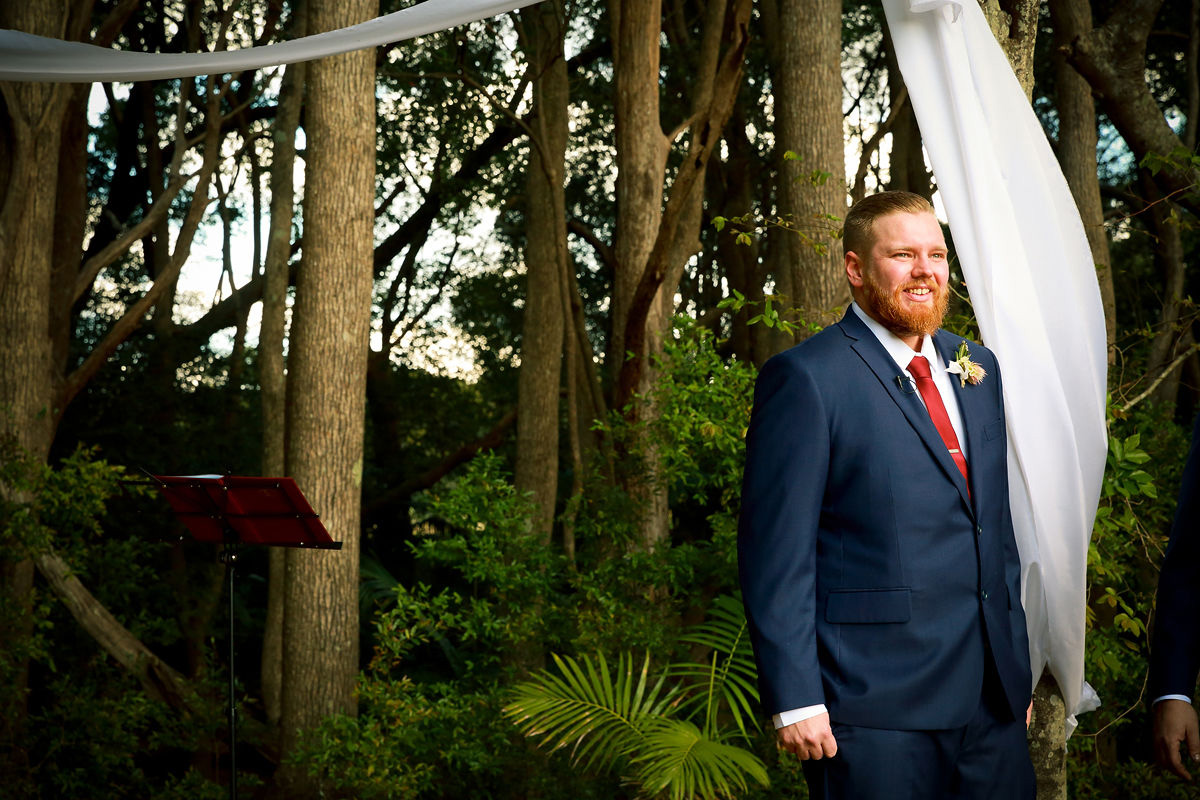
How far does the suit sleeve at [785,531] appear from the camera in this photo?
2.60 meters

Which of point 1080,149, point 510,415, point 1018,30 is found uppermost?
point 1080,149

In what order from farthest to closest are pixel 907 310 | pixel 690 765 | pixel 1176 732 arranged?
pixel 690 765, pixel 907 310, pixel 1176 732

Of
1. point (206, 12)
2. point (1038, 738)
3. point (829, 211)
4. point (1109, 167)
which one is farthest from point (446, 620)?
point (1109, 167)

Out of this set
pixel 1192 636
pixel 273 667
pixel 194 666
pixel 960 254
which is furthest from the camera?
pixel 194 666

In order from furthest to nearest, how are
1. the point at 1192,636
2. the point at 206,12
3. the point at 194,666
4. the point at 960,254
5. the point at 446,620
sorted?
the point at 206,12 < the point at 194,666 < the point at 446,620 < the point at 960,254 < the point at 1192,636

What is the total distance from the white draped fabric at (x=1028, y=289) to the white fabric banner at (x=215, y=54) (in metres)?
1.62

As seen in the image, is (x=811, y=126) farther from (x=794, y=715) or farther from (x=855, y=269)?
(x=794, y=715)

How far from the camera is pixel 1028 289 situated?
130 inches

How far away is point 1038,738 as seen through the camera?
3742 millimetres

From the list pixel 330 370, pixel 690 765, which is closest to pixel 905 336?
pixel 690 765

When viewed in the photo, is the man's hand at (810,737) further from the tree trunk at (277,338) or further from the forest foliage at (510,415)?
the tree trunk at (277,338)

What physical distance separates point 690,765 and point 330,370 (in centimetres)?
373

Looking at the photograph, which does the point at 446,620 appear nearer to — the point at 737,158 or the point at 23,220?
the point at 23,220

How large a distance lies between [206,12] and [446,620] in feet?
38.4
